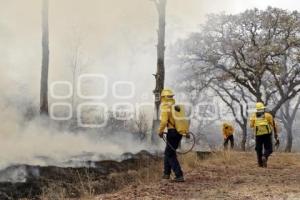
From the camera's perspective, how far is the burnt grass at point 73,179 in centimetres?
952

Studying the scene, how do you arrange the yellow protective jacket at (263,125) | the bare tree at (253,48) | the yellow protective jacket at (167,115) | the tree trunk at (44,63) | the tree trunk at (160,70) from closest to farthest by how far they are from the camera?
the yellow protective jacket at (167,115) < the yellow protective jacket at (263,125) < the tree trunk at (160,70) < the tree trunk at (44,63) < the bare tree at (253,48)

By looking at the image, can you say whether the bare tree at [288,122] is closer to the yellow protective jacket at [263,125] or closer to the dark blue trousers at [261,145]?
the dark blue trousers at [261,145]

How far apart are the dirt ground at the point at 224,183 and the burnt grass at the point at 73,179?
891mm

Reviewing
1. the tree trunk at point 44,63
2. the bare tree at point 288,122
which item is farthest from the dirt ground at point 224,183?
the bare tree at point 288,122

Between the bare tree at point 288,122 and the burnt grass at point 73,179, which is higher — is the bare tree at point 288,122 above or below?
above

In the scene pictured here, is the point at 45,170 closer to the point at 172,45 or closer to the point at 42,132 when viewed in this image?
the point at 42,132

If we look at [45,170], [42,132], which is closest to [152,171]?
[45,170]

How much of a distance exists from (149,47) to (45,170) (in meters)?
24.0

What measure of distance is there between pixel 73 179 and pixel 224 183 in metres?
3.43

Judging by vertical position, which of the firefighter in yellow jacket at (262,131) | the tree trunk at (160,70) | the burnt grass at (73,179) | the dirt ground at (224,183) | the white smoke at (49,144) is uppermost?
the tree trunk at (160,70)

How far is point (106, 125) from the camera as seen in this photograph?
70.6ft

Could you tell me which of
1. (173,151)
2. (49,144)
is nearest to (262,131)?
(173,151)

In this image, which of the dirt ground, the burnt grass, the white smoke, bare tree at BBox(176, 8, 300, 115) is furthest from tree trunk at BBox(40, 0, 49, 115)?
bare tree at BBox(176, 8, 300, 115)

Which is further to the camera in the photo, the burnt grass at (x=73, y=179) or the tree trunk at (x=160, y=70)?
the tree trunk at (x=160, y=70)
